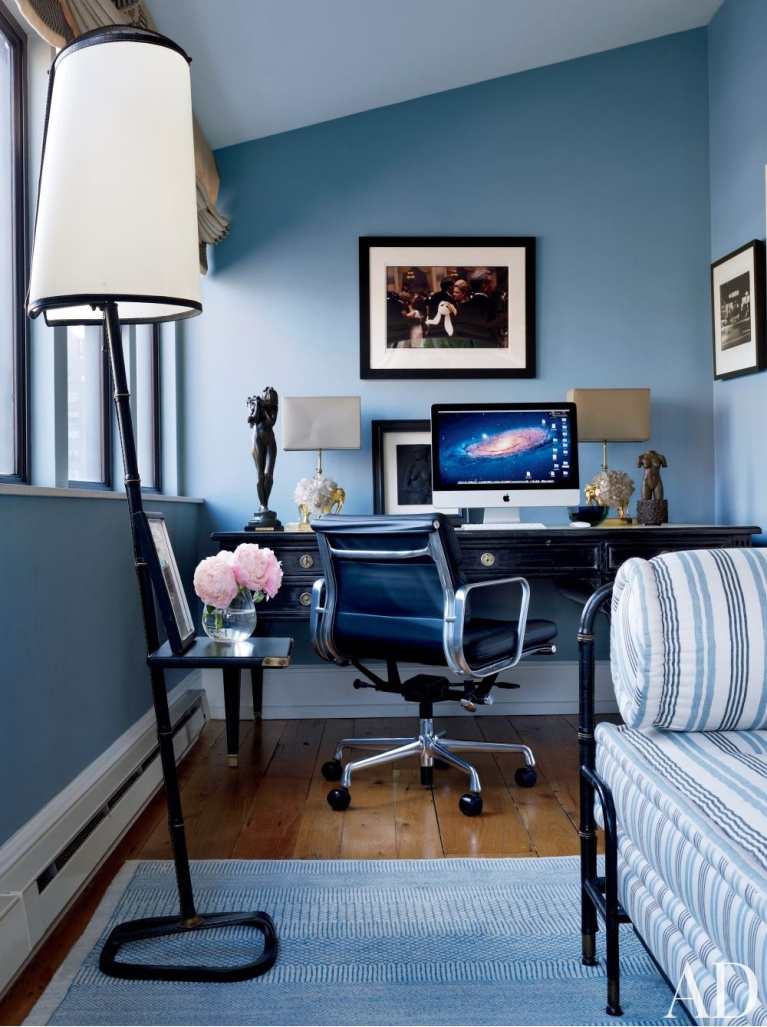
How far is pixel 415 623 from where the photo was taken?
2.64 metres

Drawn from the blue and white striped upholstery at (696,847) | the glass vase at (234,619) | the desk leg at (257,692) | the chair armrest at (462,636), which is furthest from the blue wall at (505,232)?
the blue and white striped upholstery at (696,847)

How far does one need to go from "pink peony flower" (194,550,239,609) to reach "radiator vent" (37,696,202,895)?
0.64 meters

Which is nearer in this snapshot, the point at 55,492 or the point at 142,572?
the point at 142,572

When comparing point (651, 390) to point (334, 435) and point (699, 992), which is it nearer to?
point (334, 435)

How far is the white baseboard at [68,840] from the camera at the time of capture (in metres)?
1.67

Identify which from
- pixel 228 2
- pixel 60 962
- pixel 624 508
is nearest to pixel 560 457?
pixel 624 508

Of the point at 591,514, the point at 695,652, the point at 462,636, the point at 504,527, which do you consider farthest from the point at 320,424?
the point at 695,652

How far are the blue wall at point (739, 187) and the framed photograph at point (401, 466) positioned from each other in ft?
3.95

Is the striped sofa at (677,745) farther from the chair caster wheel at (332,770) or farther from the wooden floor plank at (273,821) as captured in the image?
the chair caster wheel at (332,770)

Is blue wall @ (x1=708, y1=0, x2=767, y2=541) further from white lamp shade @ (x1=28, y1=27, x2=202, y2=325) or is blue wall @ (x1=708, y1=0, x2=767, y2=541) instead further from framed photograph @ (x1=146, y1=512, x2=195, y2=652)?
white lamp shade @ (x1=28, y1=27, x2=202, y2=325)

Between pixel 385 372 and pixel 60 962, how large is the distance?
254 cm

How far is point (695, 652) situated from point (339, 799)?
141cm

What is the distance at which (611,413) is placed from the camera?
11.4 feet

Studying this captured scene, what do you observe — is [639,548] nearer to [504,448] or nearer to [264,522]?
[504,448]
